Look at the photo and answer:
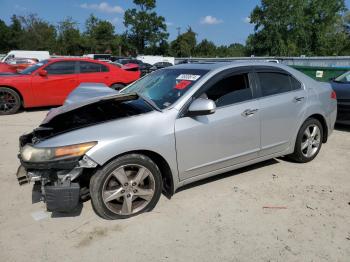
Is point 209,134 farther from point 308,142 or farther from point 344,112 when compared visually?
point 344,112

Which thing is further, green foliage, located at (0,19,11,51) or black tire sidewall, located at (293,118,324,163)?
green foliage, located at (0,19,11,51)

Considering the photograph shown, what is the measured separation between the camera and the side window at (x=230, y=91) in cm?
396

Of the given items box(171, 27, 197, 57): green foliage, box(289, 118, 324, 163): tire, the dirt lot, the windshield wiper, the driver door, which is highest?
box(171, 27, 197, 57): green foliage

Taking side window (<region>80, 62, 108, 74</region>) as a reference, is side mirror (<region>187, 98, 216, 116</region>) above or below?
below

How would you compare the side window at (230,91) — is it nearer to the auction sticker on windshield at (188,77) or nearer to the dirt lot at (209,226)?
the auction sticker on windshield at (188,77)

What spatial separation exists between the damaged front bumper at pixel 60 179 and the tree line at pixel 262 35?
6291 cm

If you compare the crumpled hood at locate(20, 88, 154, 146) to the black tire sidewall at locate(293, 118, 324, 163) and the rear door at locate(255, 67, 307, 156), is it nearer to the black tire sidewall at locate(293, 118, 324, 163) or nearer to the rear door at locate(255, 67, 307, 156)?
the rear door at locate(255, 67, 307, 156)

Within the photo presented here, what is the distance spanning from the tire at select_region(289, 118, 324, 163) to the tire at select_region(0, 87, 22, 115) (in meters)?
7.31

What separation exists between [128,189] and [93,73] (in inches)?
288

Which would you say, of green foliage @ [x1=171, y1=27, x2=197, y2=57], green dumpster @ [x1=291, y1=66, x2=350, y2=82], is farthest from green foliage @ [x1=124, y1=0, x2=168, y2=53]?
green dumpster @ [x1=291, y1=66, x2=350, y2=82]

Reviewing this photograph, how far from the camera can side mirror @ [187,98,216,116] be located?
3506 millimetres

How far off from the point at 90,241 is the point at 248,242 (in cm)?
146

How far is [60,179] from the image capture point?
316 centimetres

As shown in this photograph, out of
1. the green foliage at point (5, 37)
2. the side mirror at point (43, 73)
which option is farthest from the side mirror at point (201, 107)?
the green foliage at point (5, 37)
